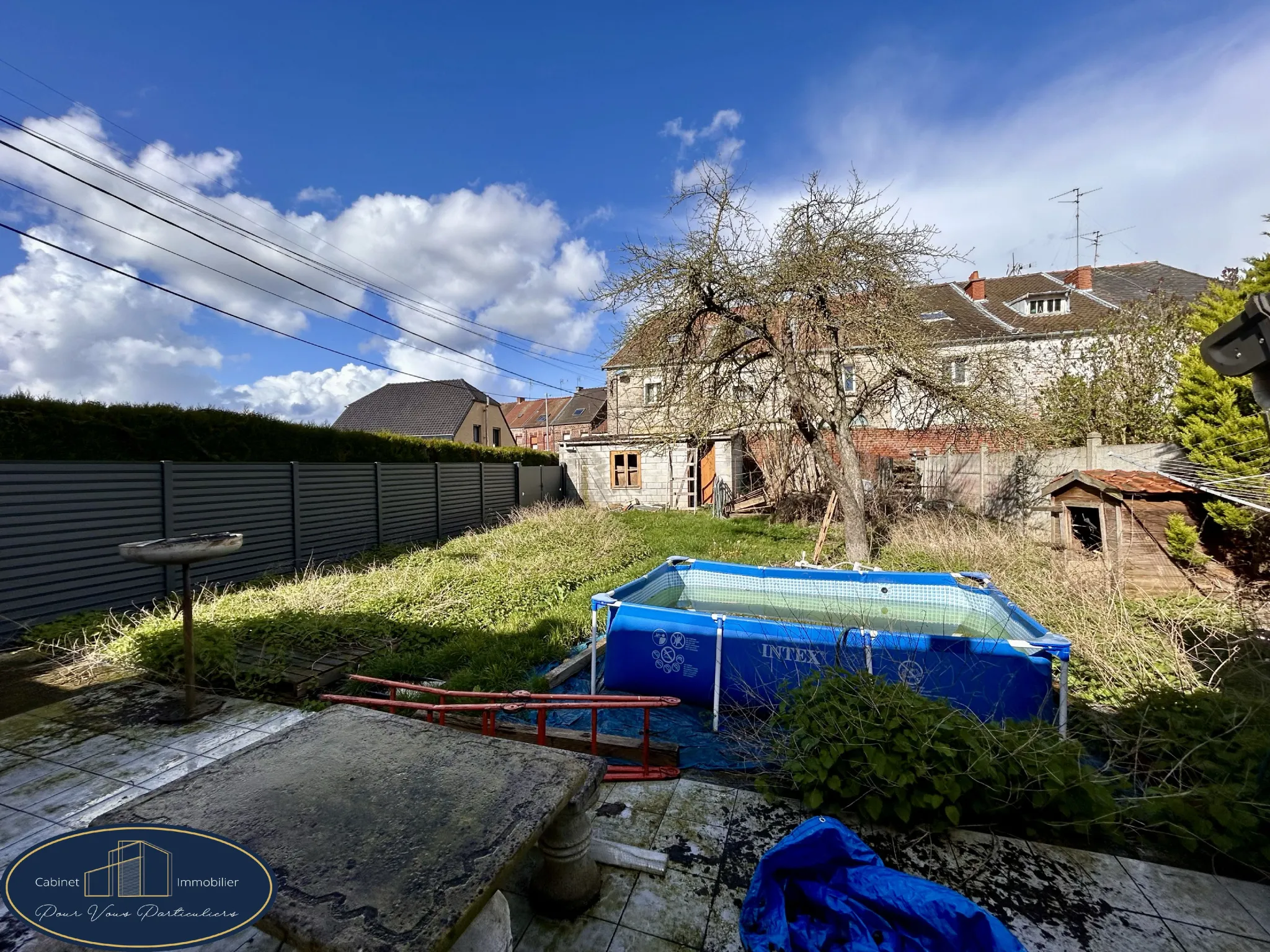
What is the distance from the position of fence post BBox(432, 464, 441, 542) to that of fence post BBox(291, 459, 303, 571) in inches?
130

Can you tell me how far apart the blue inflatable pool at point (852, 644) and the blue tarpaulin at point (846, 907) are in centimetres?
113

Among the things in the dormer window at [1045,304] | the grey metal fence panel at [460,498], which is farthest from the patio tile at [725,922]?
the dormer window at [1045,304]

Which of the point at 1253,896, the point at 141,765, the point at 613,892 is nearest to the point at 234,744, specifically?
the point at 141,765

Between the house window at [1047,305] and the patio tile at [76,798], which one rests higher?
the house window at [1047,305]

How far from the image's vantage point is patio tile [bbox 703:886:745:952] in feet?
5.82

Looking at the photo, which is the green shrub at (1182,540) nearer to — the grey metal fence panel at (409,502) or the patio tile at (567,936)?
the patio tile at (567,936)

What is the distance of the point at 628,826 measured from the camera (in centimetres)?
243

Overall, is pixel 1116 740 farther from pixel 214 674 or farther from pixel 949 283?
pixel 949 283

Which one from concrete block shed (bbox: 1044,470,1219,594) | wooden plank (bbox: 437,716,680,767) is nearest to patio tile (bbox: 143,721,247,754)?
wooden plank (bbox: 437,716,680,767)

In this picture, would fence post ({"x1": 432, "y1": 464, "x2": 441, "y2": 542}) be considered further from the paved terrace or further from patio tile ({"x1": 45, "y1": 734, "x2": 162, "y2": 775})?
the paved terrace

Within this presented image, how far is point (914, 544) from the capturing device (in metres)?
8.15

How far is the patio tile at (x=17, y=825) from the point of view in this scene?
2408 mm

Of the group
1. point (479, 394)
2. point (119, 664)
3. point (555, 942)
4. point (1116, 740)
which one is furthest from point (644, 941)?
point (479, 394)
